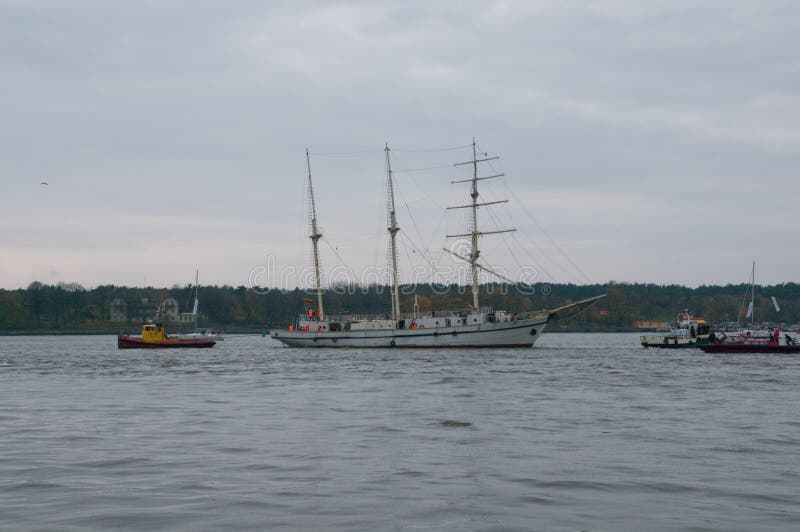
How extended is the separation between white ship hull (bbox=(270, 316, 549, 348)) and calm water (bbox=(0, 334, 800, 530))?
52.0 metres

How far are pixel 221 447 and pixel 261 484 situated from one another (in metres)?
5.41

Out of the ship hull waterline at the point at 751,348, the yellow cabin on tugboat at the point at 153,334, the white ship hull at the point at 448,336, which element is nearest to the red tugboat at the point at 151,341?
the yellow cabin on tugboat at the point at 153,334

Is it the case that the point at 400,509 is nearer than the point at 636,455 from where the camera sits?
Yes

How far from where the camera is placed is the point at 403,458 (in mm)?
19500

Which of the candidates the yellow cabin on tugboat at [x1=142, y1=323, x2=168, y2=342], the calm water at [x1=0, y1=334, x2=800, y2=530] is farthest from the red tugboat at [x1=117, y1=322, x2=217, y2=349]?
the calm water at [x1=0, y1=334, x2=800, y2=530]

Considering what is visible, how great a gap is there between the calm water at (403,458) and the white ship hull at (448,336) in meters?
52.0

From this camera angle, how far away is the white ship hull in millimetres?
92750

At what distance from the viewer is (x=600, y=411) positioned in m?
30.2

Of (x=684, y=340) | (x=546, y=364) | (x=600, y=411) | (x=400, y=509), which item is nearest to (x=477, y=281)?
(x=684, y=340)

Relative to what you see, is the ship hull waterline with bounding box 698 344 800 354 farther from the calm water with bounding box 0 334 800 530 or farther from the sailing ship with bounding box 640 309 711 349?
the calm water with bounding box 0 334 800 530

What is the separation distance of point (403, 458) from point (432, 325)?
76009 millimetres

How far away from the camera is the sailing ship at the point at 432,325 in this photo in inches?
3670

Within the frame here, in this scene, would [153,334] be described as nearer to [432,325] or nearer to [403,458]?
[432,325]

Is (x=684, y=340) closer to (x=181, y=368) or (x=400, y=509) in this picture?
(x=181, y=368)
